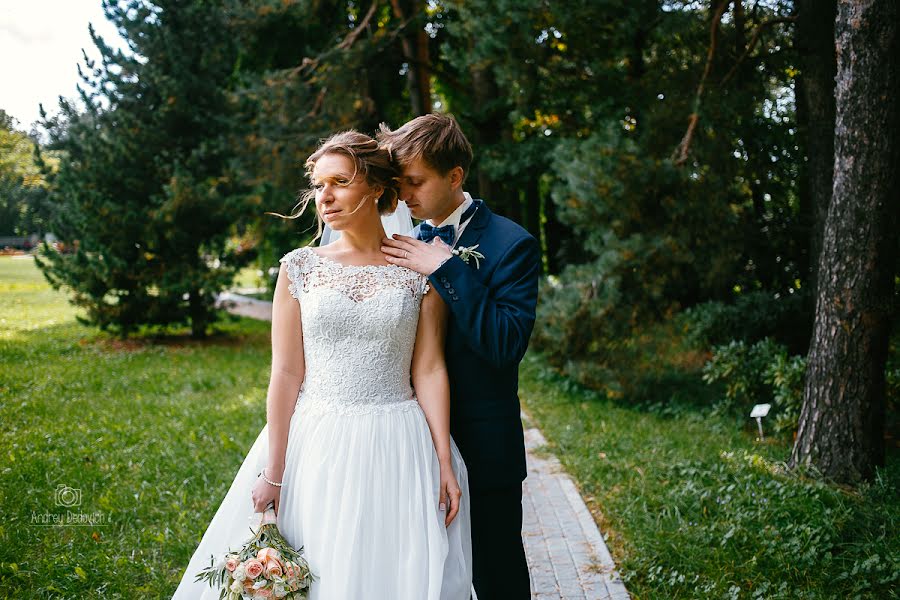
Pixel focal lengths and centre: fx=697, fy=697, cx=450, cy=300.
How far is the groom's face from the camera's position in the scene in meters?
2.35

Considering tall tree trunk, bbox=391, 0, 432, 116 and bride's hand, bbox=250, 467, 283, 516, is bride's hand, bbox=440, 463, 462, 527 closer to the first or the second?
bride's hand, bbox=250, 467, 283, 516

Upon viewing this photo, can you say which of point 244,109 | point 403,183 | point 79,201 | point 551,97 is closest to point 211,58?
point 244,109

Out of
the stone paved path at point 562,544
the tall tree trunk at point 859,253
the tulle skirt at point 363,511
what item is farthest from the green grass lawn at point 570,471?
the tulle skirt at point 363,511

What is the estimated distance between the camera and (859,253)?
4160mm

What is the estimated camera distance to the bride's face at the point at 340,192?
2275 mm

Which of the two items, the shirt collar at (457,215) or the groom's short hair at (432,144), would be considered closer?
the groom's short hair at (432,144)

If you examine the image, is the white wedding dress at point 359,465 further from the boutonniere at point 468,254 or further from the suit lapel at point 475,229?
the suit lapel at point 475,229

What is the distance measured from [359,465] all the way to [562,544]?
86.1 inches

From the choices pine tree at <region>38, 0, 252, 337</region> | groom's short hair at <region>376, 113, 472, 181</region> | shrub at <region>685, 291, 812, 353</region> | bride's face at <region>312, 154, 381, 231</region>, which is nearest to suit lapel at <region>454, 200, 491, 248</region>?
groom's short hair at <region>376, 113, 472, 181</region>

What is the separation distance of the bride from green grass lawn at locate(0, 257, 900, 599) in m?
1.55

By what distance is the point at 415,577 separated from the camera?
2129 millimetres

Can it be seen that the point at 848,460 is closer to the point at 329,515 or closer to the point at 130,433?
the point at 329,515

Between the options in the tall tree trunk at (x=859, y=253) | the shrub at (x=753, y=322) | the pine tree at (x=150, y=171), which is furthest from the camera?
the pine tree at (x=150, y=171)

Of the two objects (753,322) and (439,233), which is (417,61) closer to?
(753,322)
